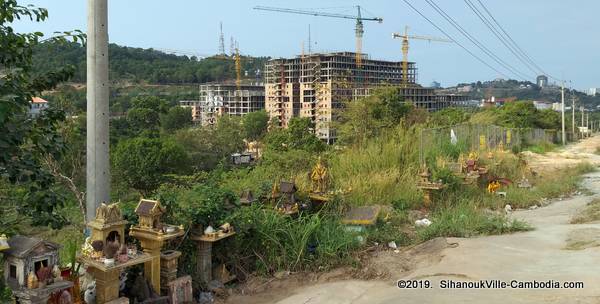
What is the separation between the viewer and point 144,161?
31.0 metres

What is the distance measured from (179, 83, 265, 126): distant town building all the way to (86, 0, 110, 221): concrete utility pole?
88.6 meters

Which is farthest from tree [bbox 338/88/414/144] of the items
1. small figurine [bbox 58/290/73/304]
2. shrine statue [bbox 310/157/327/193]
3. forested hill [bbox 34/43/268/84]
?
forested hill [bbox 34/43/268/84]

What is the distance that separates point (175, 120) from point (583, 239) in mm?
59402

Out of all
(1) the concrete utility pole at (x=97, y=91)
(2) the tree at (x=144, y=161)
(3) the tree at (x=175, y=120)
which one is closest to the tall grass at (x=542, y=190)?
(1) the concrete utility pole at (x=97, y=91)

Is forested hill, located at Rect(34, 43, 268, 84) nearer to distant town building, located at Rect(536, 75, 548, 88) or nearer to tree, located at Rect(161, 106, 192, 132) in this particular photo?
tree, located at Rect(161, 106, 192, 132)

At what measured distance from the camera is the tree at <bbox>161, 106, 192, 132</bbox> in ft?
199

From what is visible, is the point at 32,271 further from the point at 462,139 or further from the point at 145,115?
the point at 145,115

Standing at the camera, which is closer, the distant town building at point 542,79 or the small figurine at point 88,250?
the small figurine at point 88,250

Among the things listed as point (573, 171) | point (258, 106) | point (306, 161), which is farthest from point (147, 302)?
point (258, 106)

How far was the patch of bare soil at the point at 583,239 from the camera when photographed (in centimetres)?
573

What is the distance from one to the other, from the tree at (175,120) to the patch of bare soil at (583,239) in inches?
2213

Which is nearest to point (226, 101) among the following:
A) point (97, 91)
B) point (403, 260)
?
point (403, 260)

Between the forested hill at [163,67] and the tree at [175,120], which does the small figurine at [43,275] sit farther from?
the forested hill at [163,67]

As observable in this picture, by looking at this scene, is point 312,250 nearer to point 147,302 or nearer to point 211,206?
point 211,206
